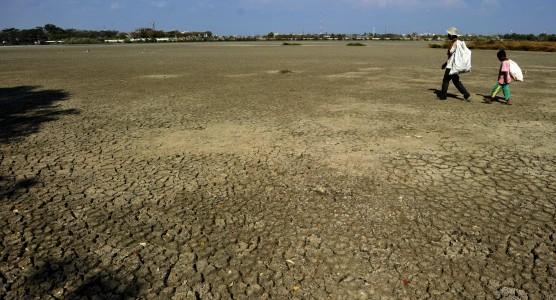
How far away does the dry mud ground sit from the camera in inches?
110

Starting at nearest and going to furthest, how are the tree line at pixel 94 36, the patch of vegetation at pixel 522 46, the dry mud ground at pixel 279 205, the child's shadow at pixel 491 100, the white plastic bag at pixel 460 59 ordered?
the dry mud ground at pixel 279 205 → the white plastic bag at pixel 460 59 → the child's shadow at pixel 491 100 → the patch of vegetation at pixel 522 46 → the tree line at pixel 94 36

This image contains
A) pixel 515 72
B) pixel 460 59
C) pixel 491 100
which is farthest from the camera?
pixel 491 100

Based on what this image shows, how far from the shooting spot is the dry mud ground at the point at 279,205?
2793mm

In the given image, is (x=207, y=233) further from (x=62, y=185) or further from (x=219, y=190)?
(x=62, y=185)

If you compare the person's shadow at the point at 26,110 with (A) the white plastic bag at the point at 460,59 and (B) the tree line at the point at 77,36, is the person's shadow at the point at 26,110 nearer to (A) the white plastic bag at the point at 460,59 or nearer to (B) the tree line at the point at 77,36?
(A) the white plastic bag at the point at 460,59

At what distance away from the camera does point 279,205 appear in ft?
12.9

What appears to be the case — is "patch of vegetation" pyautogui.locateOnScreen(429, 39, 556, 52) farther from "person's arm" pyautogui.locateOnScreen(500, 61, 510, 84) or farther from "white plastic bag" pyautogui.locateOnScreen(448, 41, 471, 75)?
"white plastic bag" pyautogui.locateOnScreen(448, 41, 471, 75)

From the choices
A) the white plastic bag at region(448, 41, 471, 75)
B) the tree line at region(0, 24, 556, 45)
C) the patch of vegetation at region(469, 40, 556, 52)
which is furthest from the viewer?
the tree line at region(0, 24, 556, 45)

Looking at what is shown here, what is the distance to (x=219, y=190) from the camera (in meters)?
4.32

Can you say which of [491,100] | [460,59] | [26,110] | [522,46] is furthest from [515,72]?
[522,46]

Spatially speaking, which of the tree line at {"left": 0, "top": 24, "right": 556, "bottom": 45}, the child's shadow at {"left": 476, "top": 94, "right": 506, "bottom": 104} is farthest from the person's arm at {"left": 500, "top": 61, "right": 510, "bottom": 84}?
the tree line at {"left": 0, "top": 24, "right": 556, "bottom": 45}

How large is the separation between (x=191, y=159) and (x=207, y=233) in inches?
82.7

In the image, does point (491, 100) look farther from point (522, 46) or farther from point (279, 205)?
point (522, 46)

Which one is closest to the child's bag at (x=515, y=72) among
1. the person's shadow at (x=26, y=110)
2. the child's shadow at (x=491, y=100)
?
the child's shadow at (x=491, y=100)
